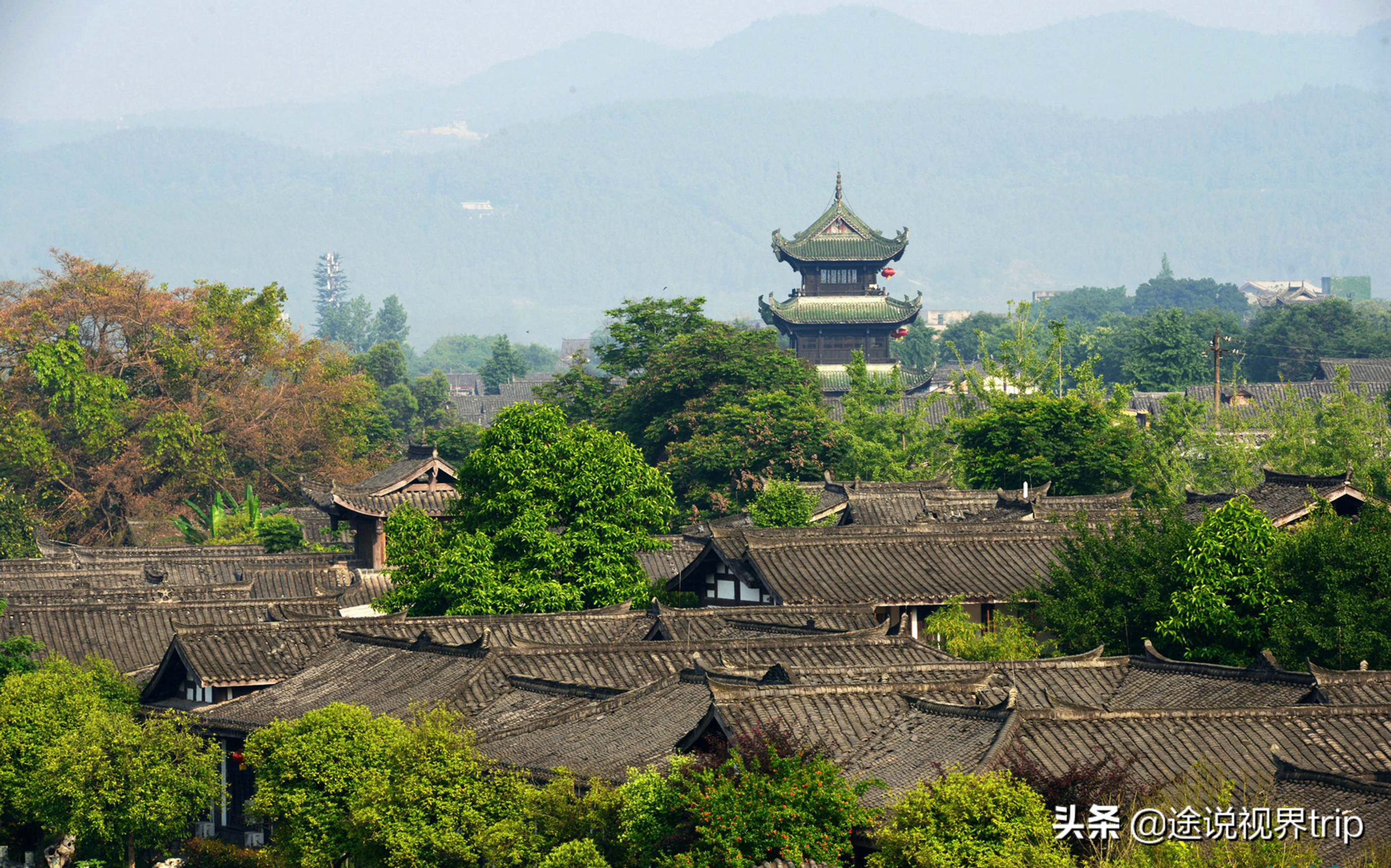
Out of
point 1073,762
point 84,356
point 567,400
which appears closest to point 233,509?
point 84,356

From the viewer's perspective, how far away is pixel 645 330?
78625 mm

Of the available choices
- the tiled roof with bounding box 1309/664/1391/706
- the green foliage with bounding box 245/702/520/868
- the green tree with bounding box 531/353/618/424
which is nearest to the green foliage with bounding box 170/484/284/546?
the green tree with bounding box 531/353/618/424

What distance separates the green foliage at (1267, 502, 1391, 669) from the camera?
3027cm

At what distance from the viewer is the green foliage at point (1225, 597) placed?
3278cm

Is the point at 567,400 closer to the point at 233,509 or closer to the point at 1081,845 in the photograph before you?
the point at 233,509

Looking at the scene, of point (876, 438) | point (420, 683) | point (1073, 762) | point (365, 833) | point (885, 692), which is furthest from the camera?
point (876, 438)

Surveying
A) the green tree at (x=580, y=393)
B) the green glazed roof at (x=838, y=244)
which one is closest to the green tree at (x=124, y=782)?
the green tree at (x=580, y=393)

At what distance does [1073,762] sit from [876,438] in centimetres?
4987

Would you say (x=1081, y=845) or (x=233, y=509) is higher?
(x=1081, y=845)

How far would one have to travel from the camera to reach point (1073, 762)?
21562 mm

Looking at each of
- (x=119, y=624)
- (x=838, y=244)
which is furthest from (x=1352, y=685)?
(x=838, y=244)

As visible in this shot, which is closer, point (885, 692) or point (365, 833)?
point (365, 833)

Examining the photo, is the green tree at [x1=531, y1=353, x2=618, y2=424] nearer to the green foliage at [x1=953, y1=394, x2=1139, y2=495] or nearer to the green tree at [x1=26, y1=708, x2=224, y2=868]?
the green foliage at [x1=953, y1=394, x2=1139, y2=495]

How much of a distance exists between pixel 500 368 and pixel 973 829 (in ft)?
583
